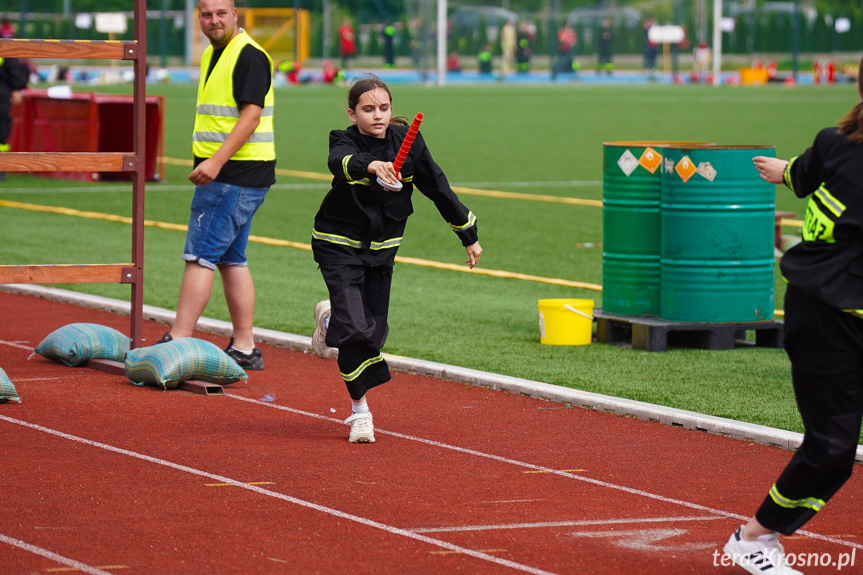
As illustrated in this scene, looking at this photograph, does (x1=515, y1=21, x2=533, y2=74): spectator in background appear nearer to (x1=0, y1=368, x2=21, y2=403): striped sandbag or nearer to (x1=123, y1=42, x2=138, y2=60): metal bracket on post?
(x1=123, y1=42, x2=138, y2=60): metal bracket on post

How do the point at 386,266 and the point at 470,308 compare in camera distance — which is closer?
the point at 386,266

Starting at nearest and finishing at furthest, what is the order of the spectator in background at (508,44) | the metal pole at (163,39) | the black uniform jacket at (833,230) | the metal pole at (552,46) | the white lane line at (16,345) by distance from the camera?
the black uniform jacket at (833,230) → the white lane line at (16,345) → the metal pole at (163,39) → the metal pole at (552,46) → the spectator in background at (508,44)

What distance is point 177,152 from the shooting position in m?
27.0

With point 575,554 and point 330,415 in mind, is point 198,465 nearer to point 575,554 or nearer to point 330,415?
point 330,415

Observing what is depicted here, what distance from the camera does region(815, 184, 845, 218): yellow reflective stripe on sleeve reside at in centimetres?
489

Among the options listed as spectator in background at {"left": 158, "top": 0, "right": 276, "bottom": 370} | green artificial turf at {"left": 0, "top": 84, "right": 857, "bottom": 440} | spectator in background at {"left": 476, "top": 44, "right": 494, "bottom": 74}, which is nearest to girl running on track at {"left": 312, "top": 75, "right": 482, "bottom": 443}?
spectator in background at {"left": 158, "top": 0, "right": 276, "bottom": 370}

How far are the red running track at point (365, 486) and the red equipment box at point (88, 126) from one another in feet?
41.9

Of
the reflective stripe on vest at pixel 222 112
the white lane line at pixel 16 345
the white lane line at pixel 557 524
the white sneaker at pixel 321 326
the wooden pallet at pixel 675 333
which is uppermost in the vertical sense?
the reflective stripe on vest at pixel 222 112

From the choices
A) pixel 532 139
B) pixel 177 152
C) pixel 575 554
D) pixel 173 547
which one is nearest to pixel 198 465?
pixel 173 547

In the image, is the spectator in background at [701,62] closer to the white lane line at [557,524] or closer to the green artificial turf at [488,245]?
the green artificial turf at [488,245]

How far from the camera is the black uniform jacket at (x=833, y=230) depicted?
4.87m

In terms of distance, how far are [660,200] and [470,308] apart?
2147 millimetres

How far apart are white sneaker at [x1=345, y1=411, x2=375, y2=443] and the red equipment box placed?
14178mm

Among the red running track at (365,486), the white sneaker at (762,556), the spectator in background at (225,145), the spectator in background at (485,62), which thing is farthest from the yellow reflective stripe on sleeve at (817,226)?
the spectator in background at (485,62)
